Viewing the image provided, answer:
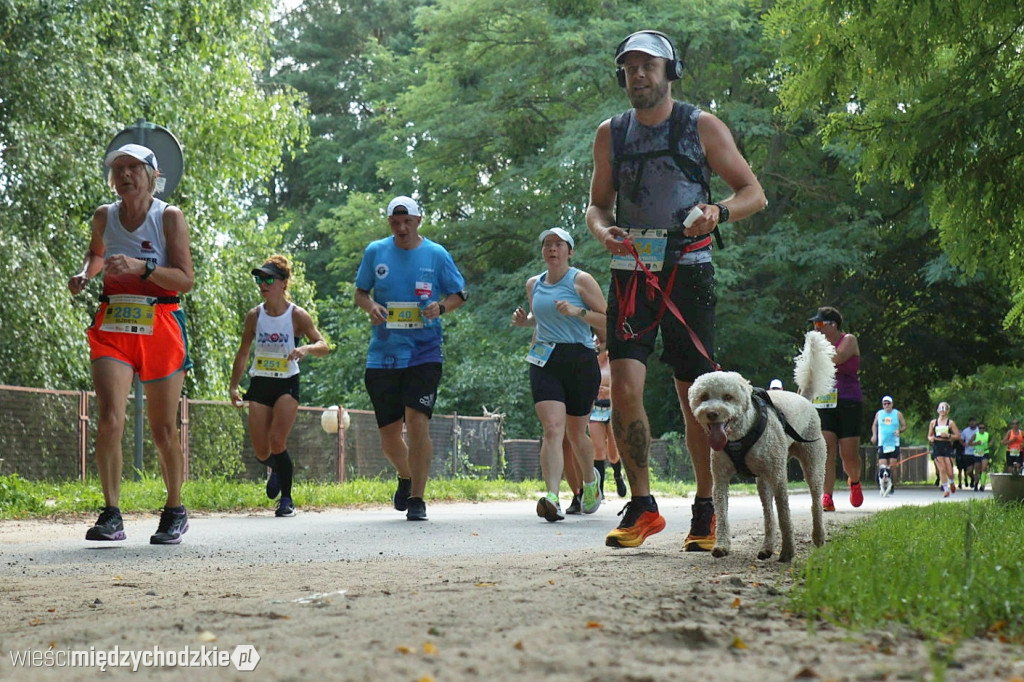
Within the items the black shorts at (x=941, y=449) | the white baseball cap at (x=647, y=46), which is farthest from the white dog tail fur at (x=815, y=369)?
the black shorts at (x=941, y=449)

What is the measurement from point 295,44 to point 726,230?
75.4 ft

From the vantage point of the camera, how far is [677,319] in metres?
6.64

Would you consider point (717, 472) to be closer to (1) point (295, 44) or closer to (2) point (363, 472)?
(2) point (363, 472)

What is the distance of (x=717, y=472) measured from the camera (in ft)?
19.9

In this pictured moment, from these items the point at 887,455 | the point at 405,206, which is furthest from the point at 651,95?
the point at 887,455

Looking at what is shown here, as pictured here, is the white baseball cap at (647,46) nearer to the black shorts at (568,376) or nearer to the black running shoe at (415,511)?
the black shorts at (568,376)

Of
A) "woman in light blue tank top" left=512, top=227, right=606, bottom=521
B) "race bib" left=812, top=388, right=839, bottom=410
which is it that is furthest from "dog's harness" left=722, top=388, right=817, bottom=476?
"race bib" left=812, top=388, right=839, bottom=410

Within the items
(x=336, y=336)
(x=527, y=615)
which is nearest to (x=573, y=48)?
(x=336, y=336)

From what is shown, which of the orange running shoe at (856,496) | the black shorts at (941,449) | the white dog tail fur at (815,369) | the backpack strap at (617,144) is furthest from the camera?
the black shorts at (941,449)

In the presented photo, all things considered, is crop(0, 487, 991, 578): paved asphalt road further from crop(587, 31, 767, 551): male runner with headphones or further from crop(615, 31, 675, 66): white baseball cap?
crop(615, 31, 675, 66): white baseball cap

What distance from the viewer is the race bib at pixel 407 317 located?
10336 mm

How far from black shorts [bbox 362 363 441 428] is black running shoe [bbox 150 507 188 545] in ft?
7.99

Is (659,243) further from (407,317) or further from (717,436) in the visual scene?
(407,317)

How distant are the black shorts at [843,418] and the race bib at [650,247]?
7093mm
